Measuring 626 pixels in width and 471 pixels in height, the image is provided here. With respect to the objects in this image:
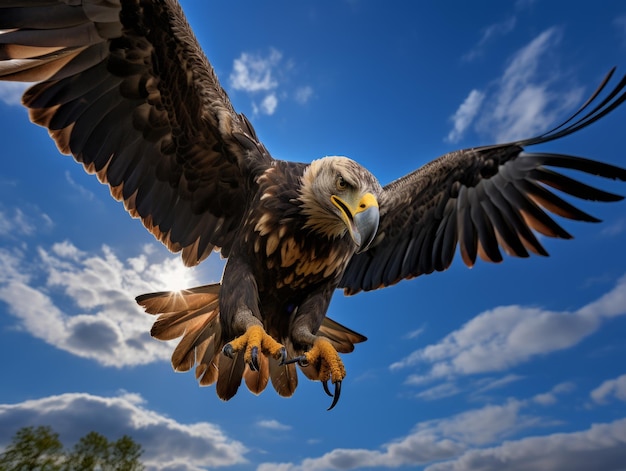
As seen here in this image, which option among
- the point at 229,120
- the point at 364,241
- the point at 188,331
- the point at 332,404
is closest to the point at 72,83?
the point at 229,120

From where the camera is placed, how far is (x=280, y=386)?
552cm

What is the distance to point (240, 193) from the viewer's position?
559 centimetres

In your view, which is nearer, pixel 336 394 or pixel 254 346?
pixel 254 346

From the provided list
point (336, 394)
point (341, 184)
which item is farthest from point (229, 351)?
point (341, 184)

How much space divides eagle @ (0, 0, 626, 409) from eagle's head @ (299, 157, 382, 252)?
0.5 inches

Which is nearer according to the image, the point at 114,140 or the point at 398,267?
the point at 114,140

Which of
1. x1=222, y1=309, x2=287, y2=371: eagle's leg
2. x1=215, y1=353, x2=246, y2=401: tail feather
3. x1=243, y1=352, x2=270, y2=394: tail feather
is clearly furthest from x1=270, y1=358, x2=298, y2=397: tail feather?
x1=222, y1=309, x2=287, y2=371: eagle's leg

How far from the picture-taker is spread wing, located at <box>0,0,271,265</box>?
4789 mm

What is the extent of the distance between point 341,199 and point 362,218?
0.30m

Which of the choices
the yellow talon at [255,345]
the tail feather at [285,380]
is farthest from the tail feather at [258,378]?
the yellow talon at [255,345]

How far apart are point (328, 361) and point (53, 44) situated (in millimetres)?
3406

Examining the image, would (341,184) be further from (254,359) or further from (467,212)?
(467,212)

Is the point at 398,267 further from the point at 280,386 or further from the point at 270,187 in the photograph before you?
the point at 270,187

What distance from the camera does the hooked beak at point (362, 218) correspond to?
3844 millimetres
